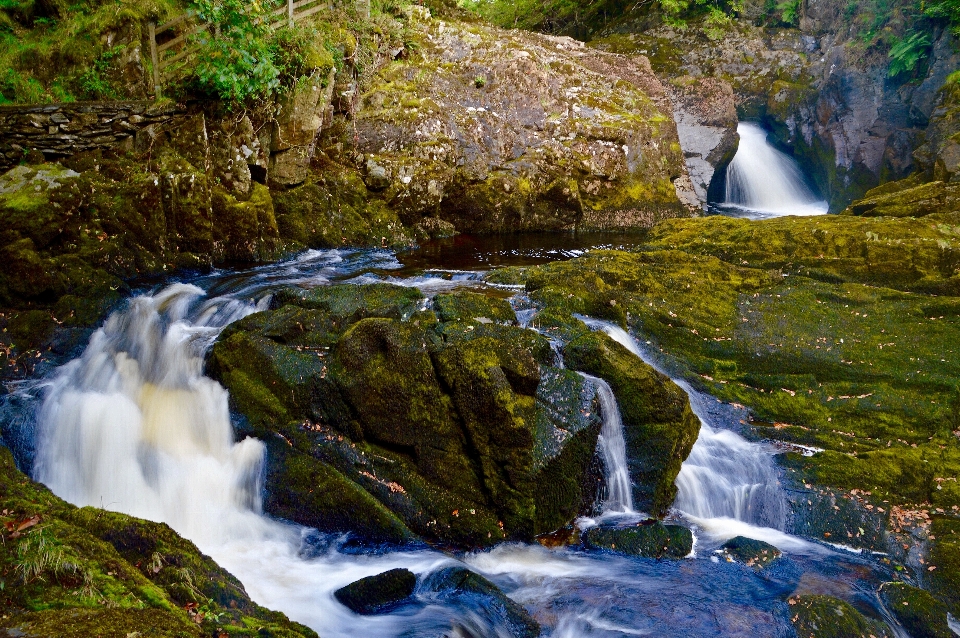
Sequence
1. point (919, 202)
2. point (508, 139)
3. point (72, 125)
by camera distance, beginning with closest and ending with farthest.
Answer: point (72, 125), point (919, 202), point (508, 139)

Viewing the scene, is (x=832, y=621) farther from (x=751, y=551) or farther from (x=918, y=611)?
(x=751, y=551)

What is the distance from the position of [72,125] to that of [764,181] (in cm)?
2024

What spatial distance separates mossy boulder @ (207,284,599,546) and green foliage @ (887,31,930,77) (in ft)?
62.0

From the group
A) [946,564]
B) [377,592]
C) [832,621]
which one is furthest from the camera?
[946,564]

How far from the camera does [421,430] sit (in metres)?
5.81

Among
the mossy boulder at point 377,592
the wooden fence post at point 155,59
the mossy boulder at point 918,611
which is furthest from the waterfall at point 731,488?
the wooden fence post at point 155,59

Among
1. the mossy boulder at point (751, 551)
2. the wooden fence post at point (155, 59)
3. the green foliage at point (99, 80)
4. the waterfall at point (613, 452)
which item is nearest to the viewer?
the mossy boulder at point (751, 551)

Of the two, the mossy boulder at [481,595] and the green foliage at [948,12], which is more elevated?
the green foliage at [948,12]

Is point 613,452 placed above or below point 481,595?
above

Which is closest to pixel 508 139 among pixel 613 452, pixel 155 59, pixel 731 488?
pixel 155 59

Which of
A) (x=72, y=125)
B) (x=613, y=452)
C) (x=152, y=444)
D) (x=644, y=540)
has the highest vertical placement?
(x=72, y=125)

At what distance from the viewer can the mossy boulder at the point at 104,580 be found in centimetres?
263

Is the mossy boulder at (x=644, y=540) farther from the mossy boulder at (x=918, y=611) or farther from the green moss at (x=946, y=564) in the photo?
the green moss at (x=946, y=564)

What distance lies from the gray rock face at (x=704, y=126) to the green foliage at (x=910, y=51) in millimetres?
4784
